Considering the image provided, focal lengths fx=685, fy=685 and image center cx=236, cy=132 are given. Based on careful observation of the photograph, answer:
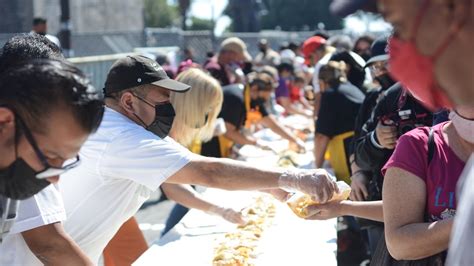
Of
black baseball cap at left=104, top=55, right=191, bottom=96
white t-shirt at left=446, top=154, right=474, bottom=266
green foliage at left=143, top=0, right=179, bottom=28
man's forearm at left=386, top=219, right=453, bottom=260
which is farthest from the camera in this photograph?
green foliage at left=143, top=0, right=179, bottom=28

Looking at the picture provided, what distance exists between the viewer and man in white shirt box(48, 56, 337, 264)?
8.52 ft

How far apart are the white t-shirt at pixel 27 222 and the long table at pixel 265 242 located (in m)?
1.07

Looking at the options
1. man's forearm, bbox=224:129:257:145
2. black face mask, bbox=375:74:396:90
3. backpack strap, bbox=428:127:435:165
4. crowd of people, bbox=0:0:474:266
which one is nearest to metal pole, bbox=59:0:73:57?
man's forearm, bbox=224:129:257:145

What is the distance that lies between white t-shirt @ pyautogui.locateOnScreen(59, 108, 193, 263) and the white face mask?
1.02 m

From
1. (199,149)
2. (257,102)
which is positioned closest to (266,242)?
(199,149)

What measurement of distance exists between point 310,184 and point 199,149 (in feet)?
9.46

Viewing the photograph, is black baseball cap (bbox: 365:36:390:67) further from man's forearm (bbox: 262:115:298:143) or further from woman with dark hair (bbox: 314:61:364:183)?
man's forearm (bbox: 262:115:298:143)

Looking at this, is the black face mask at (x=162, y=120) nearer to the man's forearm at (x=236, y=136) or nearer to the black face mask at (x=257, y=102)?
the man's forearm at (x=236, y=136)

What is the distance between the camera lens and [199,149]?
18.1ft

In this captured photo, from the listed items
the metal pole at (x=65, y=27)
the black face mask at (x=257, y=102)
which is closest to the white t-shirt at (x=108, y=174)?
the black face mask at (x=257, y=102)

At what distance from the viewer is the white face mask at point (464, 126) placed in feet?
6.59

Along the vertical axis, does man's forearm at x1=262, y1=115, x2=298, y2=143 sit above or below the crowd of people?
below

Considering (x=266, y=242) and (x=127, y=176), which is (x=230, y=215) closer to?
(x=266, y=242)

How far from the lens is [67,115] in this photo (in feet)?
5.09
